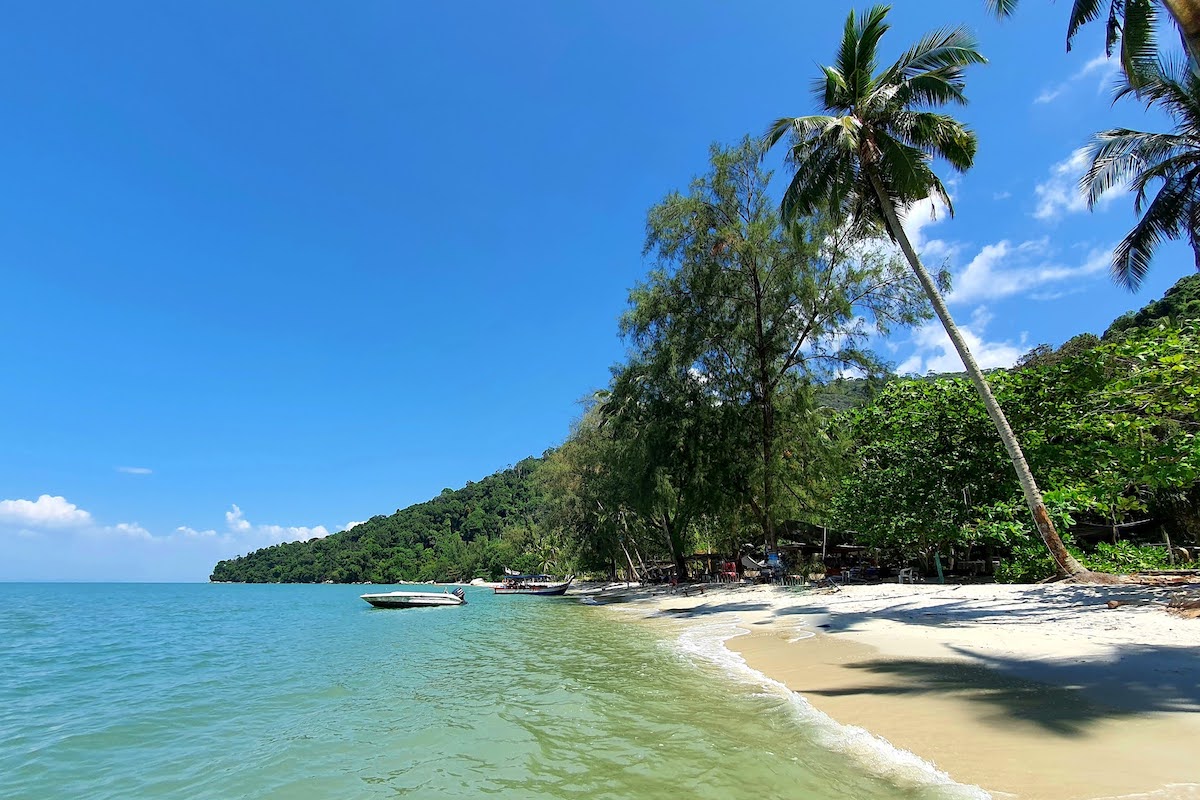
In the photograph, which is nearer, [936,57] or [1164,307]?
[936,57]

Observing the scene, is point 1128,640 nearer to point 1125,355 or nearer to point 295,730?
point 1125,355

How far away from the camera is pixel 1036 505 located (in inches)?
476

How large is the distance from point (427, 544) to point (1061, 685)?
148744 millimetres

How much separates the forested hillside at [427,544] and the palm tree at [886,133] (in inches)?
3706

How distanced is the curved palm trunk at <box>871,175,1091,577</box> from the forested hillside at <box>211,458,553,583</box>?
95.0 meters

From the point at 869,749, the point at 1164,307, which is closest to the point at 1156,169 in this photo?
the point at 869,749

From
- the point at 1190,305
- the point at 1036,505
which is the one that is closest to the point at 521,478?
the point at 1190,305

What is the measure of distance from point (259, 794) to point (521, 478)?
14208 centimetres

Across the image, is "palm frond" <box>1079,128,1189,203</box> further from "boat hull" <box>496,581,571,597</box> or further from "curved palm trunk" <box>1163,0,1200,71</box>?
"boat hull" <box>496,581,571,597</box>

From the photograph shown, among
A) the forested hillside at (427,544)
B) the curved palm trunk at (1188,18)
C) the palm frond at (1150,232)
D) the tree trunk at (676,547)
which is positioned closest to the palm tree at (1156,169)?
the palm frond at (1150,232)

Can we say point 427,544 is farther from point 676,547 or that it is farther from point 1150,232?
point 1150,232

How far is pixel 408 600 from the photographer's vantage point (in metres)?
39.9

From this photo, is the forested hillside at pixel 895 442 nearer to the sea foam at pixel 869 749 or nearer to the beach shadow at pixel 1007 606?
the beach shadow at pixel 1007 606

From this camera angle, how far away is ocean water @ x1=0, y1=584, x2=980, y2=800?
5434mm
